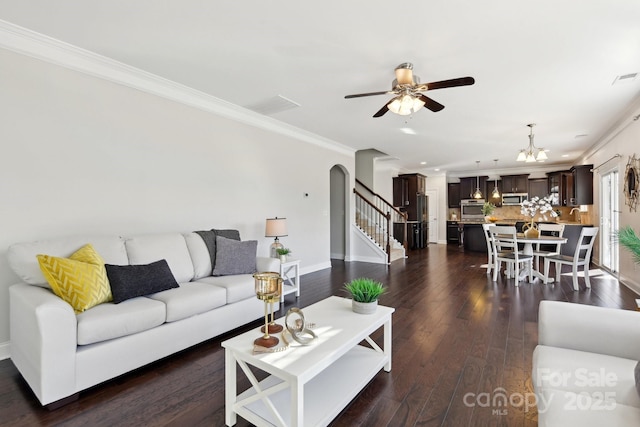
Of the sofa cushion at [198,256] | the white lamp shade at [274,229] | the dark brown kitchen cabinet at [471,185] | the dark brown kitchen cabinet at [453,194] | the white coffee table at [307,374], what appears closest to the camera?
the white coffee table at [307,374]

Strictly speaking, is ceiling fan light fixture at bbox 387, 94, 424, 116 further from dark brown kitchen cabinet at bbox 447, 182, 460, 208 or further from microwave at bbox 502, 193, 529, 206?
dark brown kitchen cabinet at bbox 447, 182, 460, 208

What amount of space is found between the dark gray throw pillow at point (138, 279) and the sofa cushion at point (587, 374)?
9.24ft

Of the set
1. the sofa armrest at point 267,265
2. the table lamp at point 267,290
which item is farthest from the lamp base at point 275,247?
the table lamp at point 267,290

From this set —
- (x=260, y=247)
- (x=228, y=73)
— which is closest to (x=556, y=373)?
(x=228, y=73)

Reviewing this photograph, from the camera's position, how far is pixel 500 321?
3.39 m

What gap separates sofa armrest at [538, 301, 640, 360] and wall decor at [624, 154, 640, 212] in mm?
4024

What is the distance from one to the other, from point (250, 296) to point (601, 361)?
2.76 metres

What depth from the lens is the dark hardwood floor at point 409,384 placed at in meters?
1.83

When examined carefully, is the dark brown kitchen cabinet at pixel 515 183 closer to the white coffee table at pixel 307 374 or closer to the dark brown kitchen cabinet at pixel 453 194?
the dark brown kitchen cabinet at pixel 453 194

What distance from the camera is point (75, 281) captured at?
2225 millimetres

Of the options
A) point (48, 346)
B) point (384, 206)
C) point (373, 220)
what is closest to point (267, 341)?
point (48, 346)

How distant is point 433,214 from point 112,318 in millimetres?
11323

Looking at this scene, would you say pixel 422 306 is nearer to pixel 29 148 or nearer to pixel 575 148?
pixel 29 148

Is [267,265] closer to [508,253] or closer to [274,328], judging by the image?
[274,328]
